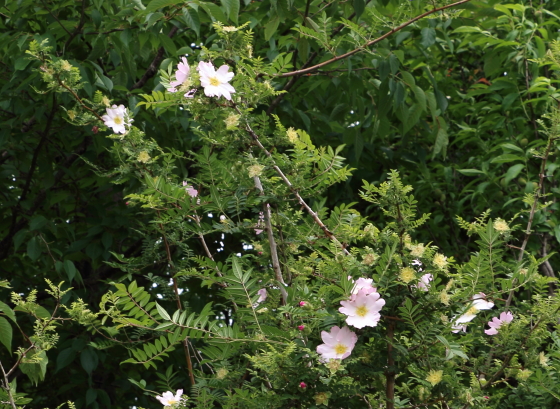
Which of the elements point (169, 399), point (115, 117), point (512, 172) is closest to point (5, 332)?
point (169, 399)

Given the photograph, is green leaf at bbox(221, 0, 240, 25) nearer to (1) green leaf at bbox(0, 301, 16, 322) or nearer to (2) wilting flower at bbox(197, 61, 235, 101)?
(2) wilting flower at bbox(197, 61, 235, 101)

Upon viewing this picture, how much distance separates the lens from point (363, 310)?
4.21 feet

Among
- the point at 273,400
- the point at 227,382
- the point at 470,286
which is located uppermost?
the point at 470,286

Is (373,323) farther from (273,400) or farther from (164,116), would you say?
(164,116)

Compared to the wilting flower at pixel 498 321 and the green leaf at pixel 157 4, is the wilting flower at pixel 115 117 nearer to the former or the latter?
the green leaf at pixel 157 4

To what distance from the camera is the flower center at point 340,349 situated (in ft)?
4.32

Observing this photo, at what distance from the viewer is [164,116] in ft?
9.91

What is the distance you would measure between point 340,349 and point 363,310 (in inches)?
3.8

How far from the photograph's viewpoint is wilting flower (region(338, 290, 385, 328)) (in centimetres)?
128

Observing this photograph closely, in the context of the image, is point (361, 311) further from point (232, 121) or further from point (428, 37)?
point (428, 37)

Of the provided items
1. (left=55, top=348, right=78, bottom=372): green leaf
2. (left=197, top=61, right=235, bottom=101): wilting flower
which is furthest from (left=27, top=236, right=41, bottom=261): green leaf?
(left=197, top=61, right=235, bottom=101): wilting flower

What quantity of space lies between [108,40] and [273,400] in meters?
2.05

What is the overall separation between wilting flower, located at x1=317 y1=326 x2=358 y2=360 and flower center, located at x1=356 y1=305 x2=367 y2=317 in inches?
2.1

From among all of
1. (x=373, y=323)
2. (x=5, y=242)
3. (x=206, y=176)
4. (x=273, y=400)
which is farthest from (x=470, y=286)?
(x=5, y=242)
